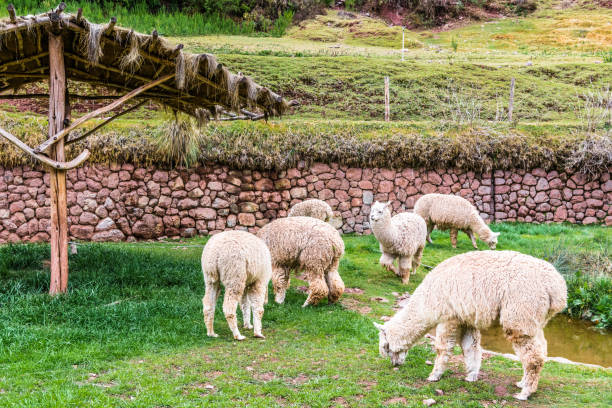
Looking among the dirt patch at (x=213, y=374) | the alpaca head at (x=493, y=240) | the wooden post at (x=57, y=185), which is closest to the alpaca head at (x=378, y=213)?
the alpaca head at (x=493, y=240)

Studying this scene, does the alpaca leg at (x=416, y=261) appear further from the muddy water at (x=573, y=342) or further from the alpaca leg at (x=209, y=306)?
the alpaca leg at (x=209, y=306)

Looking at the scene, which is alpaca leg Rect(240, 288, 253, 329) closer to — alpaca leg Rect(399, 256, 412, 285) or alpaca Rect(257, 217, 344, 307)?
alpaca Rect(257, 217, 344, 307)

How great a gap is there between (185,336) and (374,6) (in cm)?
4080

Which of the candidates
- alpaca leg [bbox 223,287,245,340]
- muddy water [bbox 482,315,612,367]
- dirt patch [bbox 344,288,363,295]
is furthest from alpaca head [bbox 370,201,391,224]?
alpaca leg [bbox 223,287,245,340]

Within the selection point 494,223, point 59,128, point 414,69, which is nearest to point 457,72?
point 414,69

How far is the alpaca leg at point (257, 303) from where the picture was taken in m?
6.08

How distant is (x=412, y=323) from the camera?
4961mm

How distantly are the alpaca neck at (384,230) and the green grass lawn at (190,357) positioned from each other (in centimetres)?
93

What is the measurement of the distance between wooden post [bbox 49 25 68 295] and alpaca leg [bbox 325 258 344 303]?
3.63 m

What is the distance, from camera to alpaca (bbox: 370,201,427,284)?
8727 millimetres

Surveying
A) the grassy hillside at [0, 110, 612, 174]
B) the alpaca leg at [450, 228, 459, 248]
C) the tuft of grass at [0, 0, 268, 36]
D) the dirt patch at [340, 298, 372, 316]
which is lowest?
the alpaca leg at [450, 228, 459, 248]

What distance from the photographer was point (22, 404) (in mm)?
3963

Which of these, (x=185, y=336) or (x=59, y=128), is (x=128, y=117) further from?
(x=185, y=336)

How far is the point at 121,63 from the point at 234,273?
4351mm
